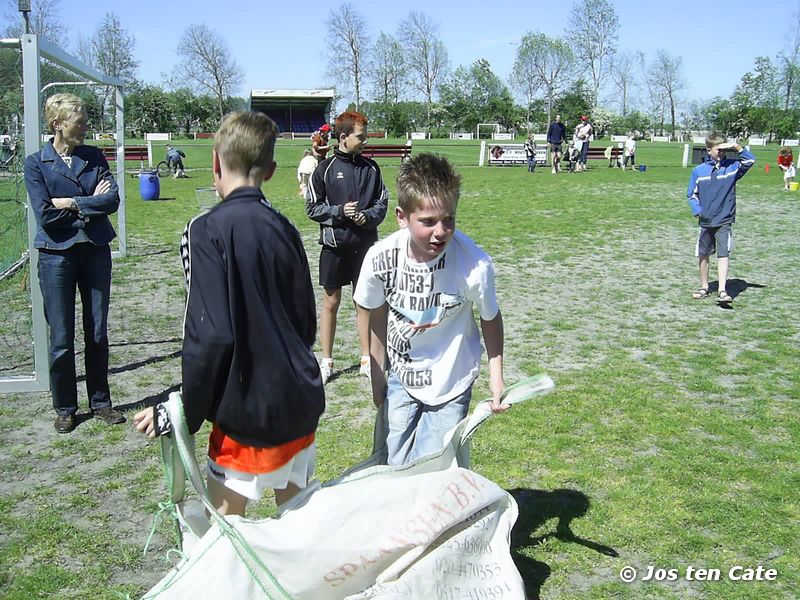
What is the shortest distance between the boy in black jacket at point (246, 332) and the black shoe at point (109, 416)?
2.85m

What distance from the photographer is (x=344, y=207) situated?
5914 millimetres

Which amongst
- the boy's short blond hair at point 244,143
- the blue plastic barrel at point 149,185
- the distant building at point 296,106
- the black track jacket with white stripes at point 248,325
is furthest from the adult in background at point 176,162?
the distant building at point 296,106

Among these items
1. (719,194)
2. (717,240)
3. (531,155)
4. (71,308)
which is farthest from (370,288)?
(531,155)

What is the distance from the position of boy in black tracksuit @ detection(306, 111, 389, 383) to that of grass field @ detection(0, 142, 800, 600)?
2.70ft

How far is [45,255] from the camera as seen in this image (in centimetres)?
493

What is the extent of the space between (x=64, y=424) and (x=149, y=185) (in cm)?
1499

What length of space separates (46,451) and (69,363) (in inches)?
23.4

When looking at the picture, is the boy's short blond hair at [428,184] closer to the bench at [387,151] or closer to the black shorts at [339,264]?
the black shorts at [339,264]

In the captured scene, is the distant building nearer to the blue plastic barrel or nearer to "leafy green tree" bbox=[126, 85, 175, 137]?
"leafy green tree" bbox=[126, 85, 175, 137]

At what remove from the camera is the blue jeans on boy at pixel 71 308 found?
16.2 ft

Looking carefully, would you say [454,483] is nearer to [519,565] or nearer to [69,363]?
[519,565]

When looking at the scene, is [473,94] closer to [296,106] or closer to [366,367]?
[296,106]

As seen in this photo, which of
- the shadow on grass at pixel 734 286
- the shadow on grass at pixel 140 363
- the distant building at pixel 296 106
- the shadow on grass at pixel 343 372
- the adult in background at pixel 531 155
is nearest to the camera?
the shadow on grass at pixel 343 372

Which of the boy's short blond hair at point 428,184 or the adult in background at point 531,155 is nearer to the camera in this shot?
the boy's short blond hair at point 428,184
